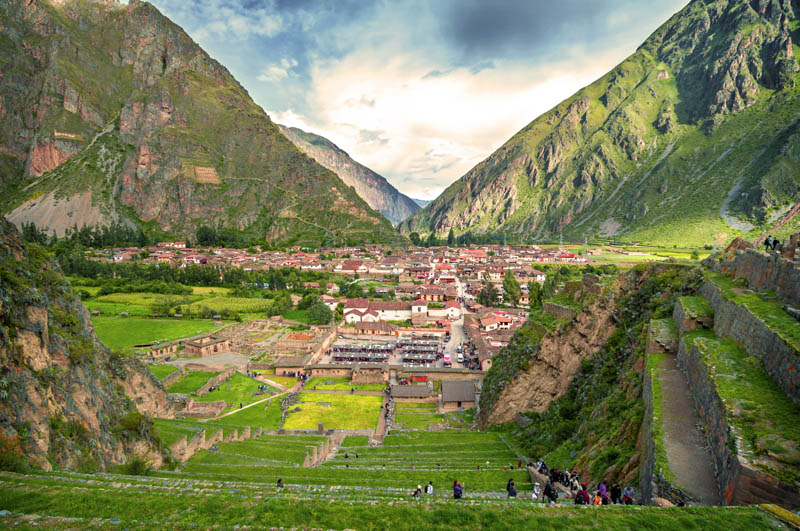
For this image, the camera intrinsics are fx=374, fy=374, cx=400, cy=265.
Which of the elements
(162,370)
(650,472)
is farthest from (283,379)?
(650,472)

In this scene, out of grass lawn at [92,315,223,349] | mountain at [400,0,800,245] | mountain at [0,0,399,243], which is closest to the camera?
grass lawn at [92,315,223,349]

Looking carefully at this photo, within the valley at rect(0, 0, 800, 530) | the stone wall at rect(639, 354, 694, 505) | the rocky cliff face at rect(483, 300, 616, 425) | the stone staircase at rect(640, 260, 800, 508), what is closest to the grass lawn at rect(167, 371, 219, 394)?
the valley at rect(0, 0, 800, 530)

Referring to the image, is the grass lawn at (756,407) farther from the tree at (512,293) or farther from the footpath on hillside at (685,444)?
the tree at (512,293)

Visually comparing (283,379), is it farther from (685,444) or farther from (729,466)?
(729,466)

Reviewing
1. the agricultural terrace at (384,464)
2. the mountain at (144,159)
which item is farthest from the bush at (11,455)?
the mountain at (144,159)

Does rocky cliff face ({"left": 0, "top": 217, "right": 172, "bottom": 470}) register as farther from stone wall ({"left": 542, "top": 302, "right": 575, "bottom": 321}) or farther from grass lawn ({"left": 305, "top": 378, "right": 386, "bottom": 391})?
stone wall ({"left": 542, "top": 302, "right": 575, "bottom": 321})

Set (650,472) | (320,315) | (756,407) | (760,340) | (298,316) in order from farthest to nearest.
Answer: (298,316)
(320,315)
(760,340)
(650,472)
(756,407)
